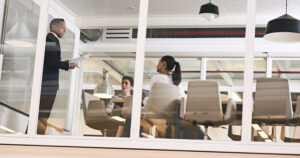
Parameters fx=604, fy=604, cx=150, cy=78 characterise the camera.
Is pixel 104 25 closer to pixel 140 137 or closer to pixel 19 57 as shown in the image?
pixel 19 57

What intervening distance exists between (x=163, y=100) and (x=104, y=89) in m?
0.69

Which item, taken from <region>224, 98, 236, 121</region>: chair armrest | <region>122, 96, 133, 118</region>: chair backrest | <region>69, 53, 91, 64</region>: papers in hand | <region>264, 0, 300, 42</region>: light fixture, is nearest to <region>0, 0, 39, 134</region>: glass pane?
<region>69, 53, 91, 64</region>: papers in hand

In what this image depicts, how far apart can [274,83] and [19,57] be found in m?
2.78

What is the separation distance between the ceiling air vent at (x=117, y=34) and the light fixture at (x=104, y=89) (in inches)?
20.4

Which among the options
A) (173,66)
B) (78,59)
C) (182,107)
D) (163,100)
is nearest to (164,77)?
(173,66)

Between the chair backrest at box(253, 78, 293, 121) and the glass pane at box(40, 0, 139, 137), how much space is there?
1201 mm

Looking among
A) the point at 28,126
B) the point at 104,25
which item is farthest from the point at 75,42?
the point at 28,126

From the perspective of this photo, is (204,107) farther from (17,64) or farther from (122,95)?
(17,64)

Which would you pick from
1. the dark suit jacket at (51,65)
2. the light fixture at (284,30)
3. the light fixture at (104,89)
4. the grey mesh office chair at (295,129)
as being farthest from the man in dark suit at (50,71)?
the grey mesh office chair at (295,129)

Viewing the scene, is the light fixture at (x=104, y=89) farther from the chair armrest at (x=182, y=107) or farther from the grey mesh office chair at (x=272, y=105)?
the grey mesh office chair at (x=272, y=105)

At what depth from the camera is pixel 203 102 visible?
580 centimetres

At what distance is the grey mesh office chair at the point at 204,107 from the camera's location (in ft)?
18.7

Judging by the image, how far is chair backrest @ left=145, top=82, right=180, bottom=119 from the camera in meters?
5.75

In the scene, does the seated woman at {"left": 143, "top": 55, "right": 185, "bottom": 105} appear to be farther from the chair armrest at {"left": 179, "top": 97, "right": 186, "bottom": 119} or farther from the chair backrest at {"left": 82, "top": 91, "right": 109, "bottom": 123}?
the chair backrest at {"left": 82, "top": 91, "right": 109, "bottom": 123}
